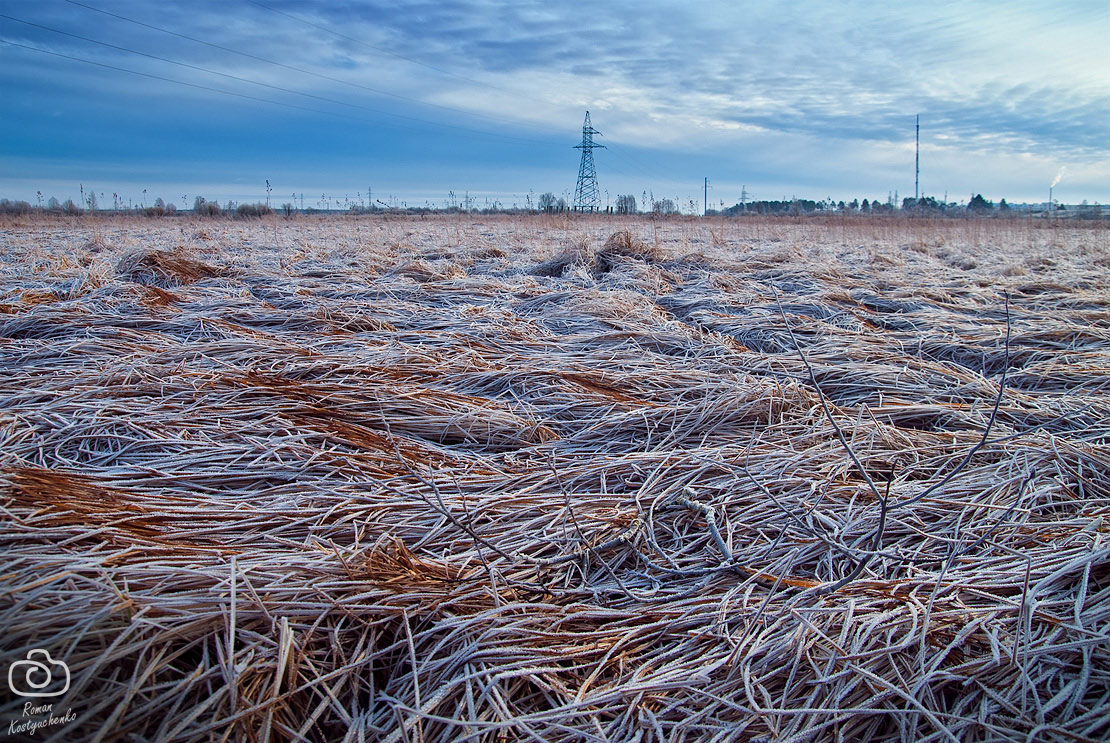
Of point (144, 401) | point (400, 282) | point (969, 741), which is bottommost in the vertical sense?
point (969, 741)

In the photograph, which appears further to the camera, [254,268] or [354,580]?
[254,268]

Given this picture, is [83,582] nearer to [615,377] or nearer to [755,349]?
[615,377]

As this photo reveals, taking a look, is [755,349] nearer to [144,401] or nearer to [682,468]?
[682,468]

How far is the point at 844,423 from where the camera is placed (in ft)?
7.32

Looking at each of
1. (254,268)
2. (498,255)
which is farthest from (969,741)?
(498,255)

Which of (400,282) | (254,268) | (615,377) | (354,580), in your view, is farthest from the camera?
(254,268)

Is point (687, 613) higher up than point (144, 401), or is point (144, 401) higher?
point (144, 401)

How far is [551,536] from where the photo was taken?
151cm

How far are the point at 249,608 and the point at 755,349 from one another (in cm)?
315

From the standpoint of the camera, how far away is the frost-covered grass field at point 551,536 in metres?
0.98

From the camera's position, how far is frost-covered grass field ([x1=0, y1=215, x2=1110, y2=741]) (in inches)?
38.7

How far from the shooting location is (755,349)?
3.60m

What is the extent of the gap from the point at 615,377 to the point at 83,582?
2109mm

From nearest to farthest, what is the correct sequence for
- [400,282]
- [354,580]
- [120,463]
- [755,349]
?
[354,580] → [120,463] → [755,349] → [400,282]
